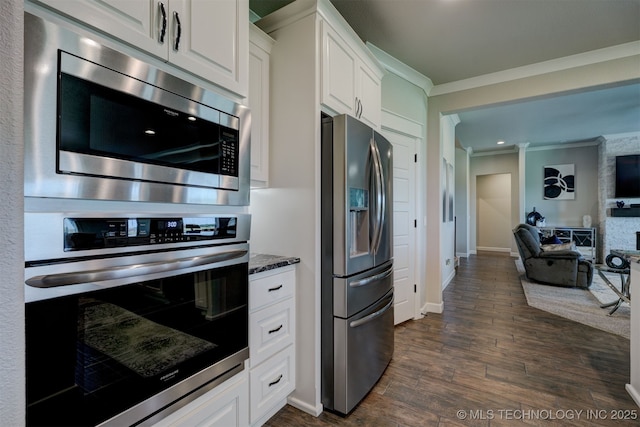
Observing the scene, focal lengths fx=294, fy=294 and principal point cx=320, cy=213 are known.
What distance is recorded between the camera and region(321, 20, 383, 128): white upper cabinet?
1868 millimetres

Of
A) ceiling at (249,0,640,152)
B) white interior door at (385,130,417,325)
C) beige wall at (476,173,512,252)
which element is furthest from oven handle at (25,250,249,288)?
beige wall at (476,173,512,252)

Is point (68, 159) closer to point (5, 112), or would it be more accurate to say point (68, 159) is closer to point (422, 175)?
point (5, 112)

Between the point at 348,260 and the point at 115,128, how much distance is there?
51.7 inches

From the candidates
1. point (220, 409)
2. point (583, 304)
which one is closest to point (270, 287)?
point (220, 409)

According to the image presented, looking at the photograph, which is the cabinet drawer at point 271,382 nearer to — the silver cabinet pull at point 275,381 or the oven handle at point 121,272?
the silver cabinet pull at point 275,381

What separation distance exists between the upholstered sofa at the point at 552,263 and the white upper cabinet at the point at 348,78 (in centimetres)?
414

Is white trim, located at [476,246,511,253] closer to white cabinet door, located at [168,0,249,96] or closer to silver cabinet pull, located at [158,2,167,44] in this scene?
white cabinet door, located at [168,0,249,96]

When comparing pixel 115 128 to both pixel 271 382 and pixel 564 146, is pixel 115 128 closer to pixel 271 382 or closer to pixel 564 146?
pixel 271 382

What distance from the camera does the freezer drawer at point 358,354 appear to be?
69.8 inches

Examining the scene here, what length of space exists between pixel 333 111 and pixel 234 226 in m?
1.08

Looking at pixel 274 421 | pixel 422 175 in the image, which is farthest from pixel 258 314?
pixel 422 175

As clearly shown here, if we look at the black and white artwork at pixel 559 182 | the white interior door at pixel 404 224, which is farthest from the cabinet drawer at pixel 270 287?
the black and white artwork at pixel 559 182

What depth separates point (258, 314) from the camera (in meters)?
1.58

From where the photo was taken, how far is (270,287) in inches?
64.9
